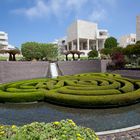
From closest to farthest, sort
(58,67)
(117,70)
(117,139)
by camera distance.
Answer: (117,139)
(58,67)
(117,70)

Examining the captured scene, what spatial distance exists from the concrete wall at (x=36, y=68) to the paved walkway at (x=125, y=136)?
2476 centimetres

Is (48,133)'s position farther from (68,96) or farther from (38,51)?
(38,51)

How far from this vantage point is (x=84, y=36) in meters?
90.8

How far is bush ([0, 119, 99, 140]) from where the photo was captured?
4.12 meters

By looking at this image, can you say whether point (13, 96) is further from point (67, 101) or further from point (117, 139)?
point (117, 139)

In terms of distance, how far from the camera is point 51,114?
14094 mm

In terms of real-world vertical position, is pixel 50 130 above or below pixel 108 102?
above

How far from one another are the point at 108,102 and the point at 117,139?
20.6 feet

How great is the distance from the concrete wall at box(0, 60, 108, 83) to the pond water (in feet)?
53.4

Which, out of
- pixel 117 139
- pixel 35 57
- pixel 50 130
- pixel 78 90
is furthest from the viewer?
pixel 35 57

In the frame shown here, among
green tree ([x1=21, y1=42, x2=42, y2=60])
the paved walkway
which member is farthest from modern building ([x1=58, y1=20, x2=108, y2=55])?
the paved walkway

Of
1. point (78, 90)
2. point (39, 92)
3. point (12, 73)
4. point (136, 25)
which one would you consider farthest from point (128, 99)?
point (136, 25)

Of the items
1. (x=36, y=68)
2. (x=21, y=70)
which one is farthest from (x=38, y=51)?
(x=21, y=70)

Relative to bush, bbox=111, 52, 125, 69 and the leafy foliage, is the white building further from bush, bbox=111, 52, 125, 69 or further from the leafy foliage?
A: bush, bbox=111, 52, 125, 69
